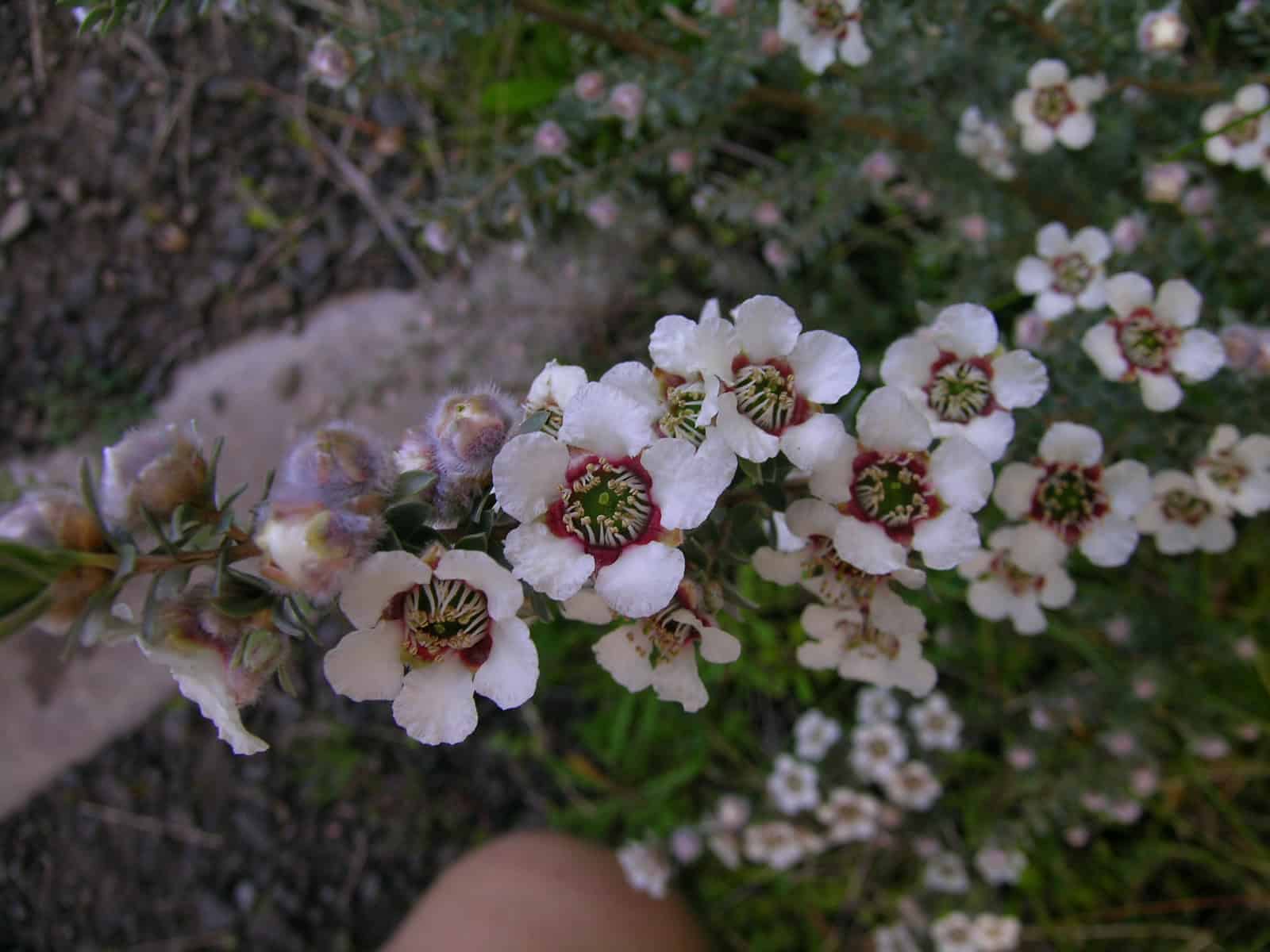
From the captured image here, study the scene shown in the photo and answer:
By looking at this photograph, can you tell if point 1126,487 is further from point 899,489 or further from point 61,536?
point 61,536

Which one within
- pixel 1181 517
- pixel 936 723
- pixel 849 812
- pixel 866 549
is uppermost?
pixel 866 549

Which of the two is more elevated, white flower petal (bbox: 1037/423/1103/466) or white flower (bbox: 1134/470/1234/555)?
white flower petal (bbox: 1037/423/1103/466)

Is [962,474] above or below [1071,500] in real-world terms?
above

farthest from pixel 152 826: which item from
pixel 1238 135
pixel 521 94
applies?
pixel 1238 135

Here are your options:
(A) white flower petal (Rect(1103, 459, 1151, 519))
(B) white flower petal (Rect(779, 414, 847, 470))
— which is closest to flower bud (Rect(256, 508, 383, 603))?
(B) white flower petal (Rect(779, 414, 847, 470))

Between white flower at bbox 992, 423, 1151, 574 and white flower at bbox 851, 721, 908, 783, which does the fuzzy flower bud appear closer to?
white flower at bbox 992, 423, 1151, 574
